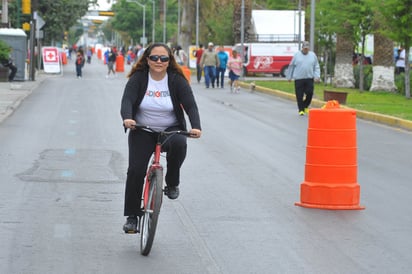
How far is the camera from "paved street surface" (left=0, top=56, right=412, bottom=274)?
792 cm

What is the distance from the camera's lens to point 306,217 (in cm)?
1019

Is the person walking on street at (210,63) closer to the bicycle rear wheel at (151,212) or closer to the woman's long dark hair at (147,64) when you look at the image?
the woman's long dark hair at (147,64)

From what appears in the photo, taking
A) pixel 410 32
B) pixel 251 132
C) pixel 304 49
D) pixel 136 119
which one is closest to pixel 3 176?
pixel 136 119

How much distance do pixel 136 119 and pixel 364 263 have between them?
6.92ft

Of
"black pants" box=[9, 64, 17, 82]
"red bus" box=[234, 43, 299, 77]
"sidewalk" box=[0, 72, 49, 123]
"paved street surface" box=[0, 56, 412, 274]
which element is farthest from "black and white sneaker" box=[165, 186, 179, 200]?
"red bus" box=[234, 43, 299, 77]

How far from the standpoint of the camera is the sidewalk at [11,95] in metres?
24.6

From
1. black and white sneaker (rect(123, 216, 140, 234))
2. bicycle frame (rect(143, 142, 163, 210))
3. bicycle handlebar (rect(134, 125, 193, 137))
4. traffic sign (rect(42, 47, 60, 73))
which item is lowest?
traffic sign (rect(42, 47, 60, 73))

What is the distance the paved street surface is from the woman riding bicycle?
55 centimetres

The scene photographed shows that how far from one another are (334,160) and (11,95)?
21394 mm

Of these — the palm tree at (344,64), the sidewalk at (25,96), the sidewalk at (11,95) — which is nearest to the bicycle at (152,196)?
the sidewalk at (25,96)

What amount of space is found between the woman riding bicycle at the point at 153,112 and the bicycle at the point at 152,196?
0.37 ft

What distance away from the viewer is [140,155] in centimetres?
823

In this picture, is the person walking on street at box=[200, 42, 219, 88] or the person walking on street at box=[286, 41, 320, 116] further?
the person walking on street at box=[200, 42, 219, 88]

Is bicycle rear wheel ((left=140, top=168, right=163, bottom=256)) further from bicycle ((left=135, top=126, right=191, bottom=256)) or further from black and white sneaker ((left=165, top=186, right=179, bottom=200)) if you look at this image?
black and white sneaker ((left=165, top=186, right=179, bottom=200))
